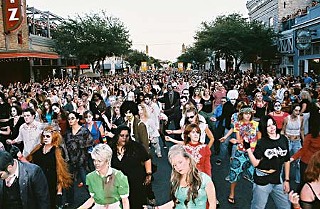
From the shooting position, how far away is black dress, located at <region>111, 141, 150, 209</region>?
15.7 feet

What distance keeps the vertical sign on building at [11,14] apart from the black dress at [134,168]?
2754 centimetres

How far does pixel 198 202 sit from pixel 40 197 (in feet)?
5.58

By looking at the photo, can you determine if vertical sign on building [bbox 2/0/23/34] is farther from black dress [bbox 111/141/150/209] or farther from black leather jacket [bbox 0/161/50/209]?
black leather jacket [bbox 0/161/50/209]

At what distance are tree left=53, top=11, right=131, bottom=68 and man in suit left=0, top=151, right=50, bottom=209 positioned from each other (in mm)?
35142

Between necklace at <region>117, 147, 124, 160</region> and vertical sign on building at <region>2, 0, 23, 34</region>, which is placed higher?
vertical sign on building at <region>2, 0, 23, 34</region>

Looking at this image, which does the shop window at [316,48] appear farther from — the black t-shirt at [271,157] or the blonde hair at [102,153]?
the blonde hair at [102,153]

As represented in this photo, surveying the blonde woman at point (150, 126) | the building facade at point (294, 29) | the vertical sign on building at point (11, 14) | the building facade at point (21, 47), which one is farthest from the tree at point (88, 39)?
the blonde woman at point (150, 126)

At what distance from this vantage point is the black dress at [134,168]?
4777 mm

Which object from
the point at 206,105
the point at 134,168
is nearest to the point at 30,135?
the point at 134,168

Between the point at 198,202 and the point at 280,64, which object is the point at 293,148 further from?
the point at 280,64

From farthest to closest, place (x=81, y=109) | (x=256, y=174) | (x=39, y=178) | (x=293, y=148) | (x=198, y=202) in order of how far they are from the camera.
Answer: (x=81, y=109), (x=293, y=148), (x=256, y=174), (x=39, y=178), (x=198, y=202)

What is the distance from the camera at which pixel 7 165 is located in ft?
11.8

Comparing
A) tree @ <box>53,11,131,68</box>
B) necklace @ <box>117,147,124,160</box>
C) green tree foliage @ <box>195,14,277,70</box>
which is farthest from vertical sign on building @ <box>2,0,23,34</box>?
necklace @ <box>117,147,124,160</box>

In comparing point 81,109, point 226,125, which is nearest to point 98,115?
point 81,109
